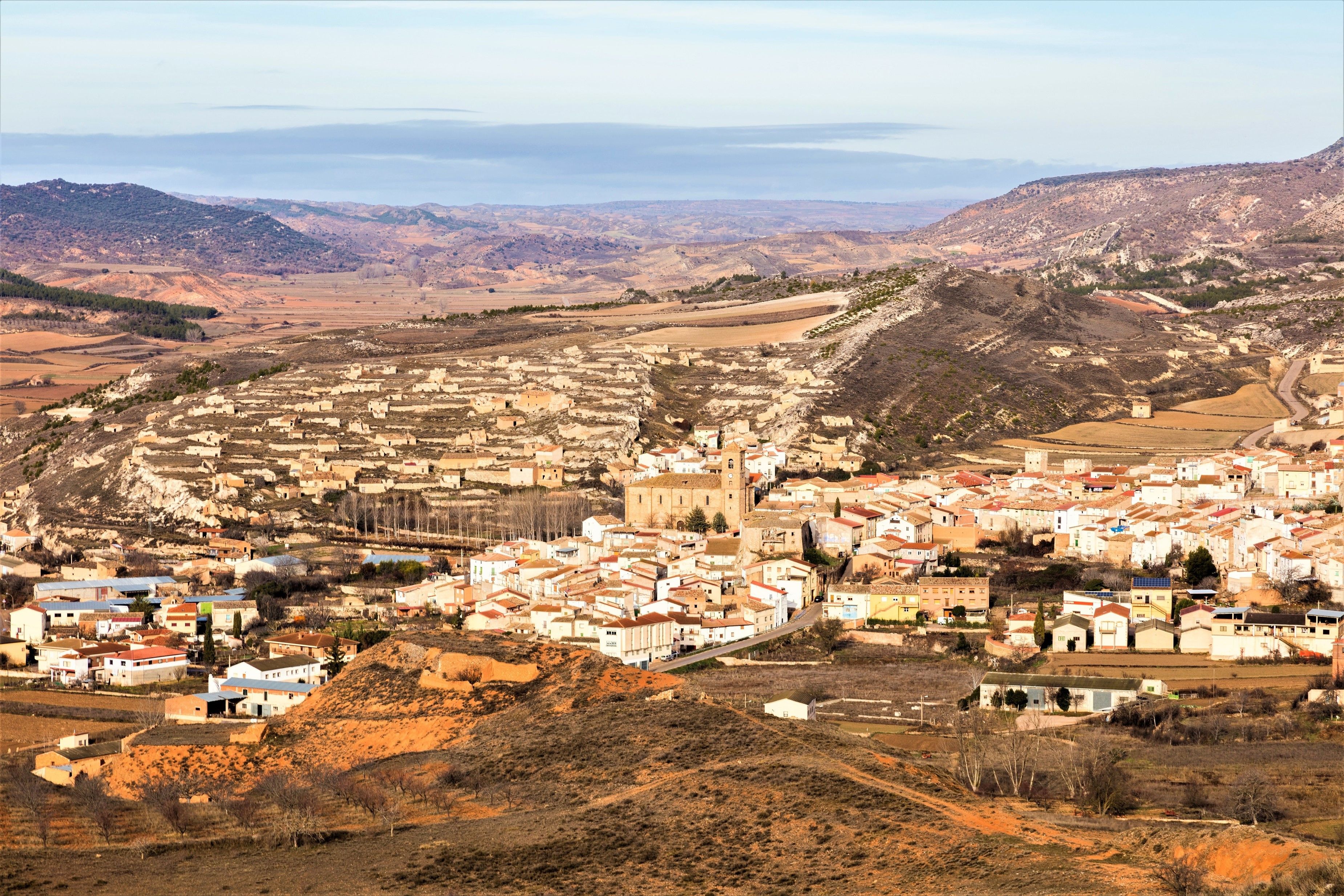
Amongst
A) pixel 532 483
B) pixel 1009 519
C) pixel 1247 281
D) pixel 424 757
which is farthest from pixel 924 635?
pixel 1247 281

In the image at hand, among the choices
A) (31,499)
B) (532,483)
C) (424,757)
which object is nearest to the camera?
(424,757)

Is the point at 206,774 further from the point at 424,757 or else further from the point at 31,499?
the point at 31,499

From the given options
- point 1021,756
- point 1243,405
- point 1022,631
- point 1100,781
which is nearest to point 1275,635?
point 1022,631

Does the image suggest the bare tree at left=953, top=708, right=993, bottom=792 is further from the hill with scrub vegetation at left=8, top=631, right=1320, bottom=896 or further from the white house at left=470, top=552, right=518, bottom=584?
the white house at left=470, top=552, right=518, bottom=584

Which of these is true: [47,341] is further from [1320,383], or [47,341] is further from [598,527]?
[598,527]

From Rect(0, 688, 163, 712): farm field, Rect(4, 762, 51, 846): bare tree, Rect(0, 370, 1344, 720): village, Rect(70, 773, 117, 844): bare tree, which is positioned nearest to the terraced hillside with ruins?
Rect(0, 370, 1344, 720): village

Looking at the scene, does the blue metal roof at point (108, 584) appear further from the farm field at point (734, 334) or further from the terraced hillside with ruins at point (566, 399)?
the farm field at point (734, 334)

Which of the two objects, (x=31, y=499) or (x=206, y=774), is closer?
(x=206, y=774)
